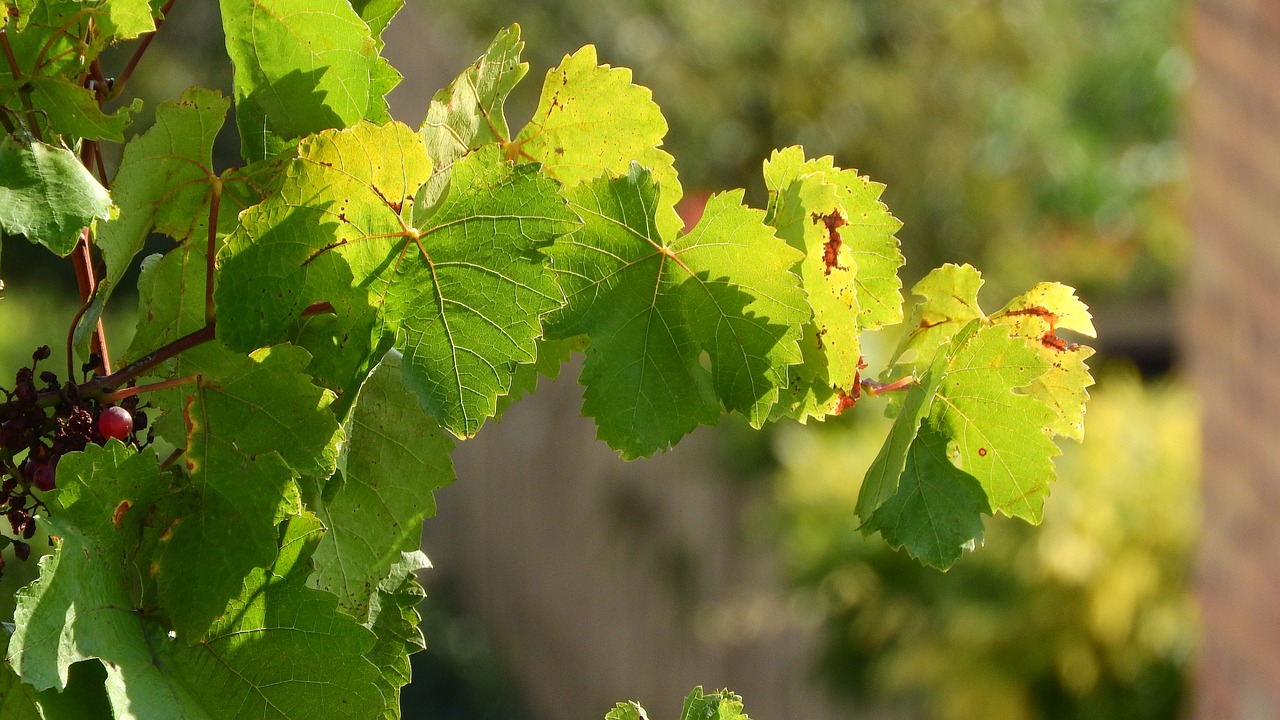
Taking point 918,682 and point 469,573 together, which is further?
point 469,573

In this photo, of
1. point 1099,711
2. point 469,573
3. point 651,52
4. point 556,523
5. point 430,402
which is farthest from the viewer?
point 469,573

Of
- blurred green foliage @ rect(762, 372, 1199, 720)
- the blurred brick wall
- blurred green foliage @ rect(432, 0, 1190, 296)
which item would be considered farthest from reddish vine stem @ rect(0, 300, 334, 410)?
blurred green foliage @ rect(432, 0, 1190, 296)

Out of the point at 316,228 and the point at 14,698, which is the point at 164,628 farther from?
the point at 316,228

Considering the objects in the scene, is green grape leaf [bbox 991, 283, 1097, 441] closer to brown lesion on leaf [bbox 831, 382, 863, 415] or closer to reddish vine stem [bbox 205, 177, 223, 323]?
brown lesion on leaf [bbox 831, 382, 863, 415]

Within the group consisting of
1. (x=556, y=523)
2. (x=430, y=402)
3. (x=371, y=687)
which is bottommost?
(x=556, y=523)

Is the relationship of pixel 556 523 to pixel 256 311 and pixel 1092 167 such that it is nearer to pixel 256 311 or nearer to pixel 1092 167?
pixel 1092 167

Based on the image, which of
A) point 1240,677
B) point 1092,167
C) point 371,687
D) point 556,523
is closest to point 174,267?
point 371,687

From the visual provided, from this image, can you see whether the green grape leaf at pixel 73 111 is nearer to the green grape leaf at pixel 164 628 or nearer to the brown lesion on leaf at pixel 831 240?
the green grape leaf at pixel 164 628
